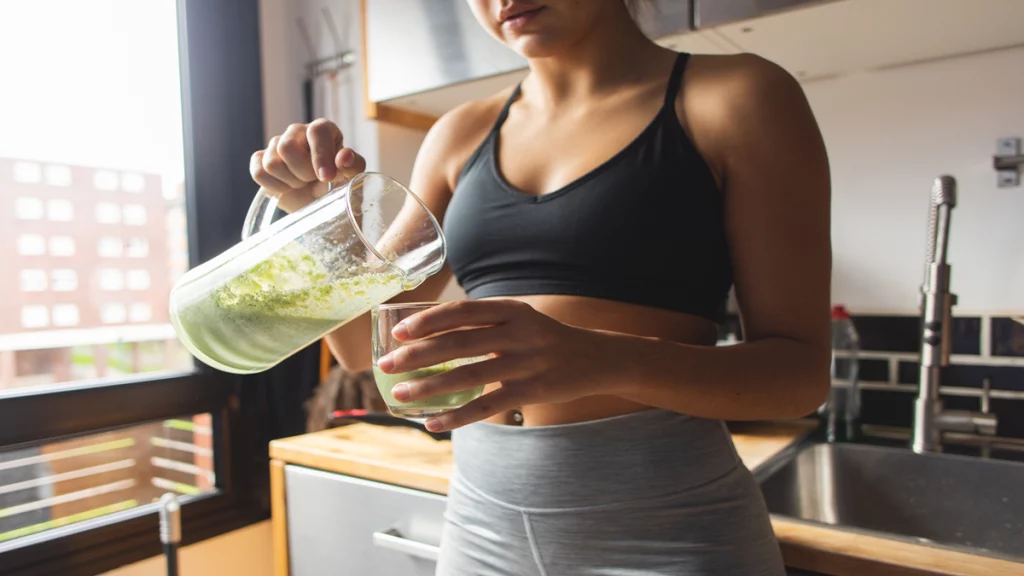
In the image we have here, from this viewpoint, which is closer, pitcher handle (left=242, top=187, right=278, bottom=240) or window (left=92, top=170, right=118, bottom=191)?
pitcher handle (left=242, top=187, right=278, bottom=240)

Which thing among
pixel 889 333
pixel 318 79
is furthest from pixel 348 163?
pixel 318 79

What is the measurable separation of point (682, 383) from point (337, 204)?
0.33m

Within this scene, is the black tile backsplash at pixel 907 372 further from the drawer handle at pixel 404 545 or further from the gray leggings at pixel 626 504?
the drawer handle at pixel 404 545

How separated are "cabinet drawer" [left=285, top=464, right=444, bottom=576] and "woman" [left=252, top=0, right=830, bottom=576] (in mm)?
380

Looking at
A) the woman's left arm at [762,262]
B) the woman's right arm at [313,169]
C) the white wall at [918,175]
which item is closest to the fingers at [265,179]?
the woman's right arm at [313,169]

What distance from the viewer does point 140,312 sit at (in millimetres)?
1664

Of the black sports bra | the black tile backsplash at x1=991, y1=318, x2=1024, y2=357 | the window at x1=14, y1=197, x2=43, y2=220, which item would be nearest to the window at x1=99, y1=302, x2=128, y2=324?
the window at x1=14, y1=197, x2=43, y2=220

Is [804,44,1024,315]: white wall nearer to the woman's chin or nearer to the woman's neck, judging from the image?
the woman's neck

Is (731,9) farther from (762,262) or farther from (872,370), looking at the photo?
(872,370)

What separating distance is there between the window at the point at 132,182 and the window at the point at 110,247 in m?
0.12

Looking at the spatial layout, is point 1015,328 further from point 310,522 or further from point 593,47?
point 310,522

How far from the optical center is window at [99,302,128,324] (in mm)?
1586

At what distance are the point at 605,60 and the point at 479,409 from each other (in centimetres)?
51

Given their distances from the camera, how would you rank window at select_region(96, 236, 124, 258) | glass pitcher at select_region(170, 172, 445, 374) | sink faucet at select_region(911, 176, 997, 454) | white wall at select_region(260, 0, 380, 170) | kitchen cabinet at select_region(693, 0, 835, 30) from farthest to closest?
white wall at select_region(260, 0, 380, 170)
window at select_region(96, 236, 124, 258)
sink faucet at select_region(911, 176, 997, 454)
kitchen cabinet at select_region(693, 0, 835, 30)
glass pitcher at select_region(170, 172, 445, 374)
